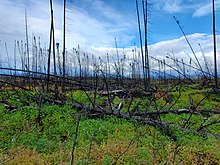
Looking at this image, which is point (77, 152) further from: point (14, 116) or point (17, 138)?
point (14, 116)

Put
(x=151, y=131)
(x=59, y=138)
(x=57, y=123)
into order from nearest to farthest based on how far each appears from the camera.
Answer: (x=59, y=138) → (x=151, y=131) → (x=57, y=123)

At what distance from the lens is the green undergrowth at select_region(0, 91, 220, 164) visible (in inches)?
130

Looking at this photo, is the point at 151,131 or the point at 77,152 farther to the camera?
the point at 151,131

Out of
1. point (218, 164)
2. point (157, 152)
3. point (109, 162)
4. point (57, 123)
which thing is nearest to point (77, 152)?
point (109, 162)

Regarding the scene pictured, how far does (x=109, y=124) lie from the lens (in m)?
4.53

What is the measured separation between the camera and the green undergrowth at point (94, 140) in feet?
10.8

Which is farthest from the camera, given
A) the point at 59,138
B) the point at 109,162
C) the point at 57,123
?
the point at 57,123

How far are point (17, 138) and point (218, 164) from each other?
9.96 ft

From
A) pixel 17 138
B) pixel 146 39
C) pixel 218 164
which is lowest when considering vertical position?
pixel 218 164

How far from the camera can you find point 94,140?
13.0 ft

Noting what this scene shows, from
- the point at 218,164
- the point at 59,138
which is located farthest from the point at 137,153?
the point at 59,138

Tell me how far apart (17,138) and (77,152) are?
1.17 meters

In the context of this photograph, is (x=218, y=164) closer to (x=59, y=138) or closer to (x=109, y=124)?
(x=109, y=124)

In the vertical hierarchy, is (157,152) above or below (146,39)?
below
